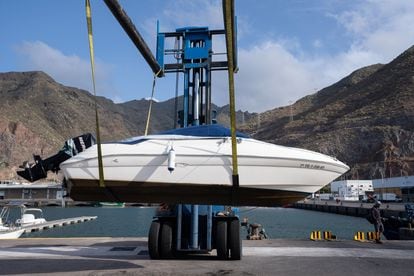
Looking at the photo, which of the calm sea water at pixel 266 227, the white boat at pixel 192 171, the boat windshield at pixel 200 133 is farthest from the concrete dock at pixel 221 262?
the calm sea water at pixel 266 227

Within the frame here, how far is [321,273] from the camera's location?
9.73 meters

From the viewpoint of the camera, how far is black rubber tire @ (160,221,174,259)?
1155cm

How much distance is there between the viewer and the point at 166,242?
1157cm

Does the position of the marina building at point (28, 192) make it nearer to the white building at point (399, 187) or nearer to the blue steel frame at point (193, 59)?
the white building at point (399, 187)

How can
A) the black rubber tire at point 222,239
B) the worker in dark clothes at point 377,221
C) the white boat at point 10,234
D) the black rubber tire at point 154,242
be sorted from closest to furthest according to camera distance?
the black rubber tire at point 222,239, the black rubber tire at point 154,242, the worker in dark clothes at point 377,221, the white boat at point 10,234

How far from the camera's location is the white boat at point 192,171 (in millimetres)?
8688

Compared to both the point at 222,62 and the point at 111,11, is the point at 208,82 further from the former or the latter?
the point at 111,11

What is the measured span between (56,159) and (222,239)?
4.43 m

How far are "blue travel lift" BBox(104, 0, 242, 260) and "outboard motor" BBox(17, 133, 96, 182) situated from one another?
95.6 inches

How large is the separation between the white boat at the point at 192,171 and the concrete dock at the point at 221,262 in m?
1.73

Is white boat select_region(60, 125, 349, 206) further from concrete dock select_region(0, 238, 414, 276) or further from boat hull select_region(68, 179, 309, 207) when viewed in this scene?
concrete dock select_region(0, 238, 414, 276)

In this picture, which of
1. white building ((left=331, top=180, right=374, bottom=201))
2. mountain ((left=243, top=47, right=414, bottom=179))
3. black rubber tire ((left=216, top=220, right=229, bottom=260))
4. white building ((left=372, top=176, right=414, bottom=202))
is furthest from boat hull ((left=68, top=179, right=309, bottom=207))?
mountain ((left=243, top=47, right=414, bottom=179))

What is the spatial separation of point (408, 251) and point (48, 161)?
33.5 ft

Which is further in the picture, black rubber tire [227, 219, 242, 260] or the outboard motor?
black rubber tire [227, 219, 242, 260]
